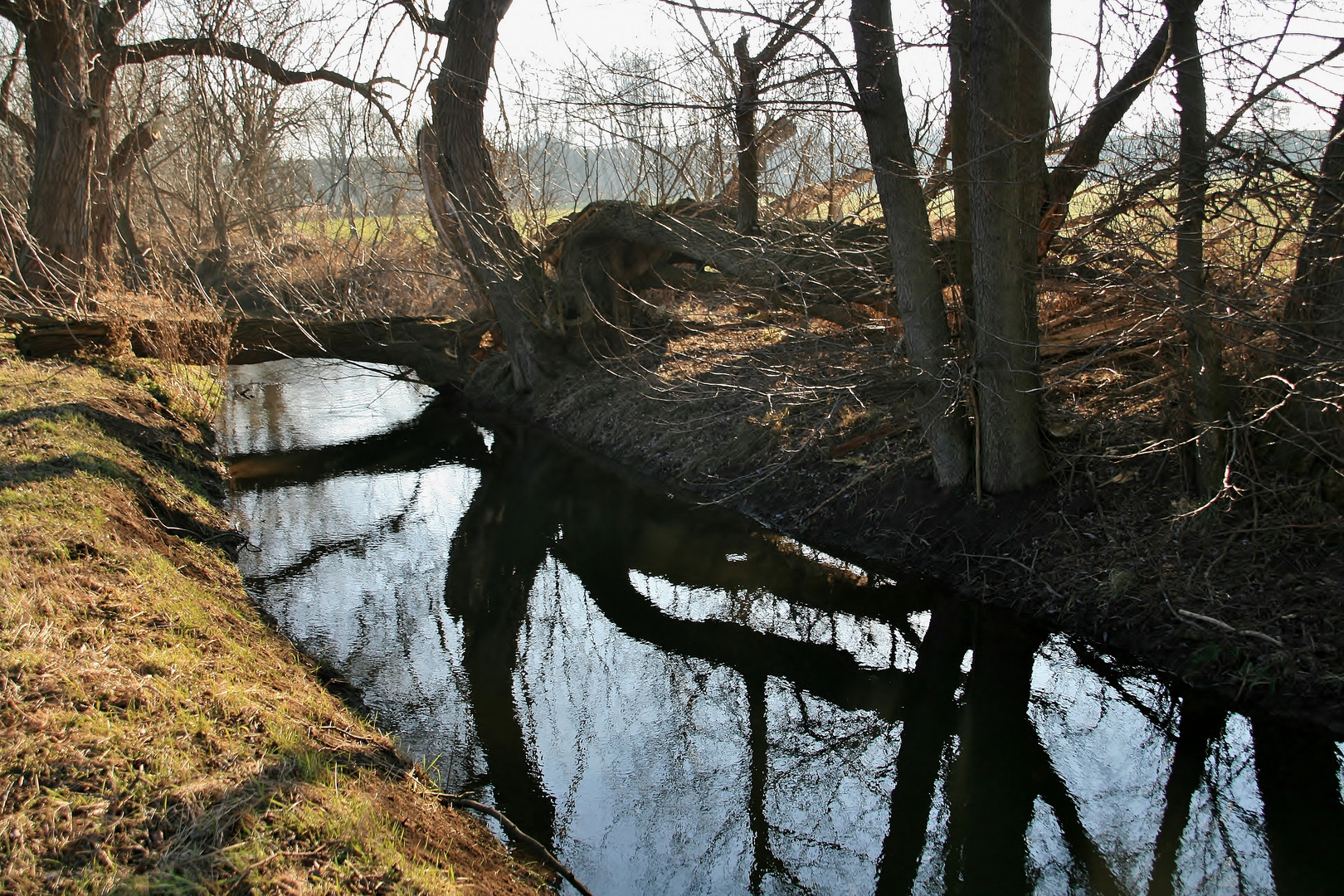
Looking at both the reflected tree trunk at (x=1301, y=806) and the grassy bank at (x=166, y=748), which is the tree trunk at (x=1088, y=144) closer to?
the reflected tree trunk at (x=1301, y=806)

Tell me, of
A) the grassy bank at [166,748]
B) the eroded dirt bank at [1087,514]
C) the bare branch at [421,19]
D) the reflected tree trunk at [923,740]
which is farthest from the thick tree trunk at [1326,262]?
the bare branch at [421,19]

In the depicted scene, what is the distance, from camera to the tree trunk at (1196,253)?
5527mm

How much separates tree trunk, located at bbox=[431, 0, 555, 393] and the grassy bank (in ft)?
22.4

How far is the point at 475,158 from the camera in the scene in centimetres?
1226

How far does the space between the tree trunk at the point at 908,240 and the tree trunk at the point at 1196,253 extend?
1642 mm

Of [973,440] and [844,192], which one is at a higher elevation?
[844,192]

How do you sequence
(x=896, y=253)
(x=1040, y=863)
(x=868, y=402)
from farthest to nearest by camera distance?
(x=868, y=402) < (x=896, y=253) < (x=1040, y=863)

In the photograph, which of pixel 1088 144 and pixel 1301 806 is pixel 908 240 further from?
pixel 1301 806

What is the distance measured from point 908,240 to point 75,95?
426 inches

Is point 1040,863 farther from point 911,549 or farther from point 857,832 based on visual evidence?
point 911,549

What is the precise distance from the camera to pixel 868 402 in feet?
27.4

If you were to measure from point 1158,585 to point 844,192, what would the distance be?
4.71m

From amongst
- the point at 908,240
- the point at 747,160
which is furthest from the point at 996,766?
the point at 747,160

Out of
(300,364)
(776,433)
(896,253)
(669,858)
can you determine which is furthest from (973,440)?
(300,364)
